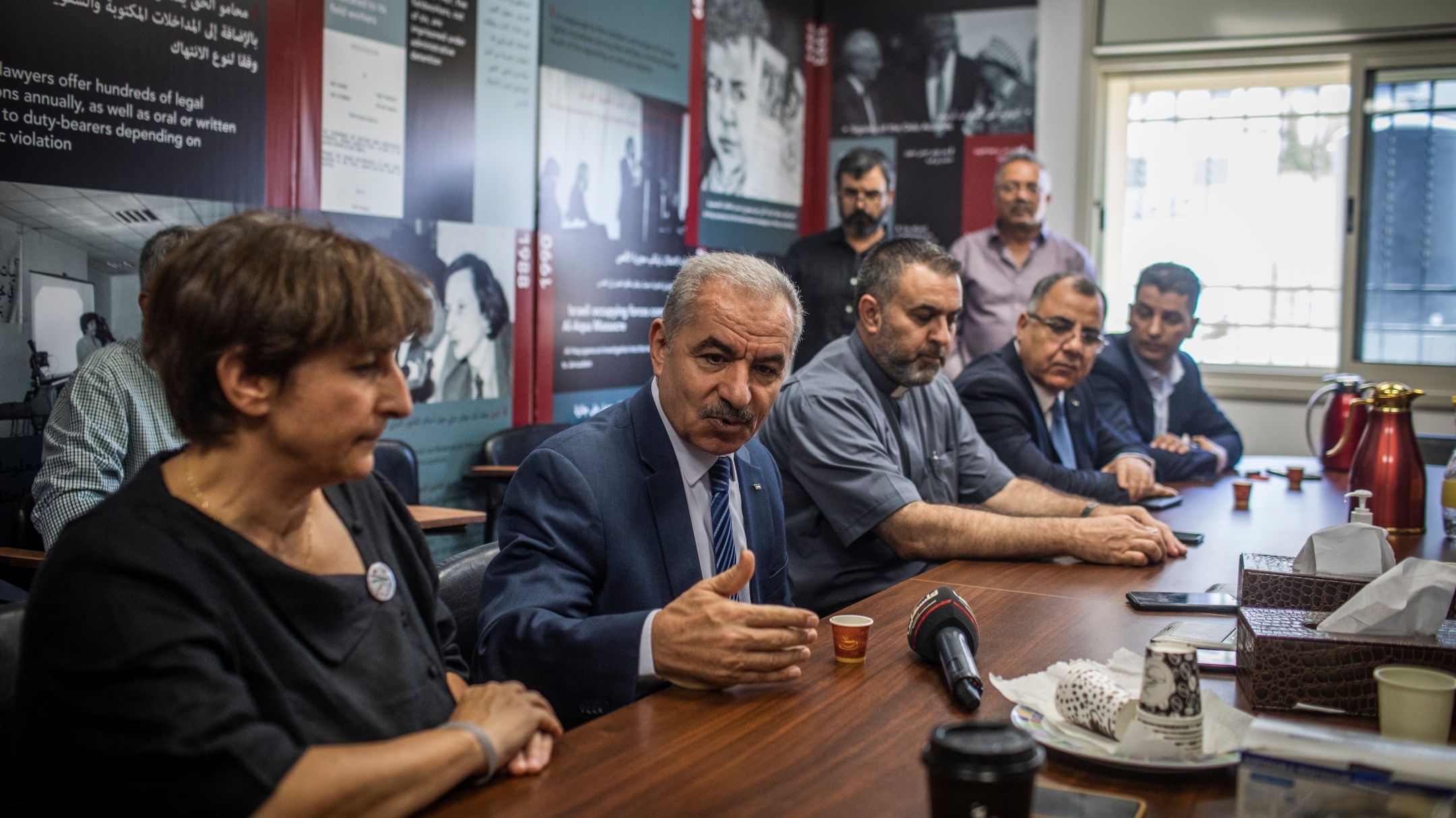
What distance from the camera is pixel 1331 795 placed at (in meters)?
0.96

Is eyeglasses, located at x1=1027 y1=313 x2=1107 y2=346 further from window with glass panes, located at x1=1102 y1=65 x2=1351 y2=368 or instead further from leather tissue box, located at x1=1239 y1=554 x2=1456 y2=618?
window with glass panes, located at x1=1102 y1=65 x2=1351 y2=368

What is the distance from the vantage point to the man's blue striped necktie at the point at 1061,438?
380 cm

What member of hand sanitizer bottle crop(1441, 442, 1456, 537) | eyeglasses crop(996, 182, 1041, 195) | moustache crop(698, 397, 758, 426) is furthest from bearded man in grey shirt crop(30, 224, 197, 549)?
eyeglasses crop(996, 182, 1041, 195)

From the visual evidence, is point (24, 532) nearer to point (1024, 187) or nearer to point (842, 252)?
point (842, 252)

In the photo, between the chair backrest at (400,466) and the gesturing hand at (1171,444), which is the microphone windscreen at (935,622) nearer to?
the chair backrest at (400,466)

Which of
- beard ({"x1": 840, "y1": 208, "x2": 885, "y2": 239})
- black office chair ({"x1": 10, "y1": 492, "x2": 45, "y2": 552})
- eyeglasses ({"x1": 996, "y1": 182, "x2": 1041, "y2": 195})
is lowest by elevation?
black office chair ({"x1": 10, "y1": 492, "x2": 45, "y2": 552})

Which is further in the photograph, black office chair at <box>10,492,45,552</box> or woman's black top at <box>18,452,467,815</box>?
black office chair at <box>10,492,45,552</box>

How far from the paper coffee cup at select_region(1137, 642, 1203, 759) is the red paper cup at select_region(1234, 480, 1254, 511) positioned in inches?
92.9

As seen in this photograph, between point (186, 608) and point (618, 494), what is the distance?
828mm

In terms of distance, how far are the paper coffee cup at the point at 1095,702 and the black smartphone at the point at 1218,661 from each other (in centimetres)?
36

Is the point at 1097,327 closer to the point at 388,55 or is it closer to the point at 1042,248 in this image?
the point at 1042,248

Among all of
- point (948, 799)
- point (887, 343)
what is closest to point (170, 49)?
point (887, 343)

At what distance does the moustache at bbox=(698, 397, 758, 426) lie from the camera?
1.91m

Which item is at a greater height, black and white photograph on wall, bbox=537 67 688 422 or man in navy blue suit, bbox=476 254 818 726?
black and white photograph on wall, bbox=537 67 688 422
